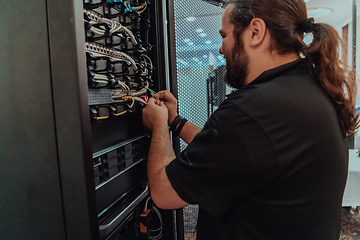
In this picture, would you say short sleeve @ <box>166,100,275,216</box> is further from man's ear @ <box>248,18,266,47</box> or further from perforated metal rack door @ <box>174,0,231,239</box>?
perforated metal rack door @ <box>174,0,231,239</box>

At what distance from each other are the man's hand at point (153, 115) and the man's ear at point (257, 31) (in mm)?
429

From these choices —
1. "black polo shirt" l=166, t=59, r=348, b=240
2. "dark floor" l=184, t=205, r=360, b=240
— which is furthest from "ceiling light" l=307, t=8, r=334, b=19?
"black polo shirt" l=166, t=59, r=348, b=240

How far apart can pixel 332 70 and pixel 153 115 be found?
2.13 feet

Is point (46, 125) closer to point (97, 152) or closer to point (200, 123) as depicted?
point (97, 152)

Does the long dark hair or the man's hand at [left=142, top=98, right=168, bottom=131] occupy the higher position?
the long dark hair

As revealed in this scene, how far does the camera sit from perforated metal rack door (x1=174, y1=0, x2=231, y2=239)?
118cm

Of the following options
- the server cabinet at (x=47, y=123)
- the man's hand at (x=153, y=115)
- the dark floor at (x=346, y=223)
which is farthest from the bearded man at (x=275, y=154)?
the dark floor at (x=346, y=223)

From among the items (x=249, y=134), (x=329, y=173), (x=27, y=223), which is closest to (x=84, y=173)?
(x=27, y=223)

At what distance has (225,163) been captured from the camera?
2.05 feet

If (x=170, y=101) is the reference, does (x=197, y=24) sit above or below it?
above

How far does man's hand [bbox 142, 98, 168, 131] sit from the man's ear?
1.41 ft

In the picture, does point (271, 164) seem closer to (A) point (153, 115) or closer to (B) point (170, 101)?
(A) point (153, 115)

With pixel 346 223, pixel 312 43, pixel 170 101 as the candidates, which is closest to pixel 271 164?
pixel 312 43

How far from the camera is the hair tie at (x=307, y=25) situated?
85cm
